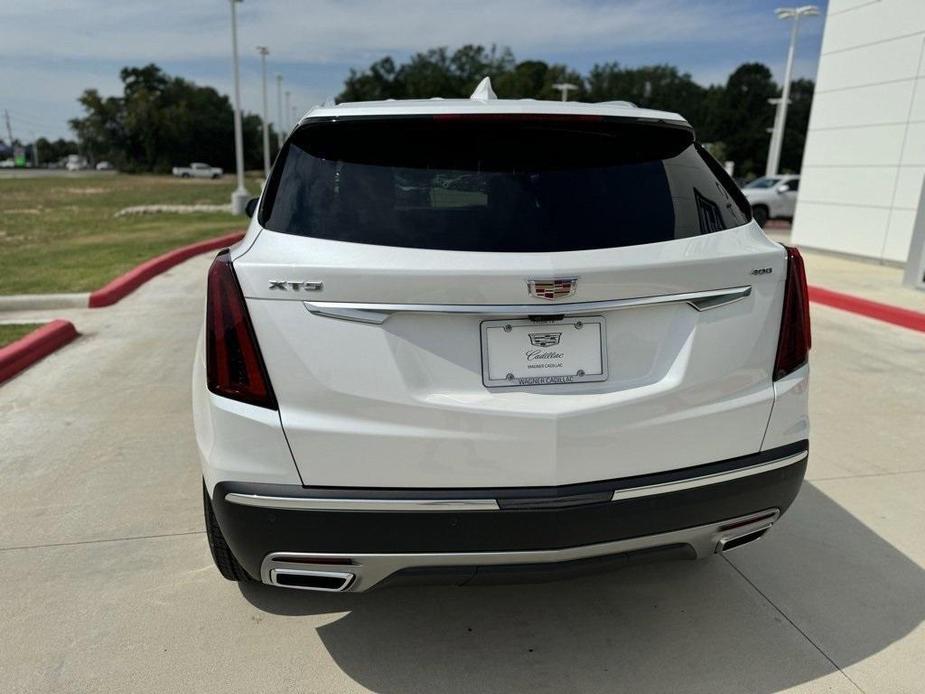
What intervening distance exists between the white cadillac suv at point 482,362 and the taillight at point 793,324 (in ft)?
0.04

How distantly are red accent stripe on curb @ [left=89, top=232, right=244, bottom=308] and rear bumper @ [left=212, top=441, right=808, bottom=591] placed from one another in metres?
6.77

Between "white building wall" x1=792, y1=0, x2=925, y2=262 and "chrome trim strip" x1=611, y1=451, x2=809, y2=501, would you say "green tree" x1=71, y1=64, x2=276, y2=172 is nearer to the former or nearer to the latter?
"white building wall" x1=792, y1=0, x2=925, y2=262

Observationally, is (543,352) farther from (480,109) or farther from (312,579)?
(312,579)

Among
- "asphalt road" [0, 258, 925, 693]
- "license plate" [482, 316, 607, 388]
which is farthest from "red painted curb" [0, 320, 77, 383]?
"license plate" [482, 316, 607, 388]

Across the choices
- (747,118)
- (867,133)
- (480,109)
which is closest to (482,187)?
(480,109)

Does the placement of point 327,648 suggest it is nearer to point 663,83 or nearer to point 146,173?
point 146,173

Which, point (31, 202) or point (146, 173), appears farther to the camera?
point (146, 173)

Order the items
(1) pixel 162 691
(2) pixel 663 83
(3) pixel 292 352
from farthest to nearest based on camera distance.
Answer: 1. (2) pixel 663 83
2. (1) pixel 162 691
3. (3) pixel 292 352

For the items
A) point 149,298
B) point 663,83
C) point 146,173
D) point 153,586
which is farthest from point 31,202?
point 663,83

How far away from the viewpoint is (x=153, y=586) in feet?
9.22

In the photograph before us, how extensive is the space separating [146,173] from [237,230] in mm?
92788

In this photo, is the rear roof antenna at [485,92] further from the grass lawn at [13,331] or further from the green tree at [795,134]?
the green tree at [795,134]

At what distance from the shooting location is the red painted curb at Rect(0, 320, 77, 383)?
5.43 m

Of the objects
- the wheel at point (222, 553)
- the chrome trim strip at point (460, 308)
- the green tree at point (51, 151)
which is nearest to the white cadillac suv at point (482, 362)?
the chrome trim strip at point (460, 308)
